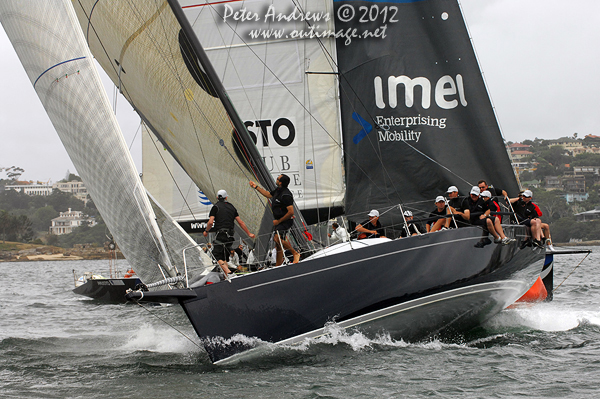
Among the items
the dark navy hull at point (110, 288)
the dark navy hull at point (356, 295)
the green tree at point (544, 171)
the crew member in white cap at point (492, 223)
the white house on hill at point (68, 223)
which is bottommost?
the dark navy hull at point (110, 288)

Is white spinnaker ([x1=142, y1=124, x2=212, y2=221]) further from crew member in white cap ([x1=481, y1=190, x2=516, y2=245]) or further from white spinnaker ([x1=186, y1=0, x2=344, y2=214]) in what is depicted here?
crew member in white cap ([x1=481, y1=190, x2=516, y2=245])

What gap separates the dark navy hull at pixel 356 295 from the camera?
6.25 metres

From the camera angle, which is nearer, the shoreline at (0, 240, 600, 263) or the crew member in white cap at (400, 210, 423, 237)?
the crew member in white cap at (400, 210, 423, 237)

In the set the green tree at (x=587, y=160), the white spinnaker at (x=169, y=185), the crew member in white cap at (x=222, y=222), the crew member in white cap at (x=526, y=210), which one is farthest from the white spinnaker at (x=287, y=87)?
the green tree at (x=587, y=160)

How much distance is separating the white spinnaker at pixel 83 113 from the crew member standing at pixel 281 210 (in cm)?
115

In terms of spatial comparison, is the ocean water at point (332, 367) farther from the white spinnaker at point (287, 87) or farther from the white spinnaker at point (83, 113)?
the white spinnaker at point (287, 87)

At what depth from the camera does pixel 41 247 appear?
79.8 metres

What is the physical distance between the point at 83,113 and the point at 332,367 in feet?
10.8

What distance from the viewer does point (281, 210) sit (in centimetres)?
723

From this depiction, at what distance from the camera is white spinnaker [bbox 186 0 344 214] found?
11656 mm

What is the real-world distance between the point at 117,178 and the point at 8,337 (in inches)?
153

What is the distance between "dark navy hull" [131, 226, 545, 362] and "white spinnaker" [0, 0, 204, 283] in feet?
2.44

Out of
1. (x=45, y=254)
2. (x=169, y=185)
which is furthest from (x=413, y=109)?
(x=45, y=254)

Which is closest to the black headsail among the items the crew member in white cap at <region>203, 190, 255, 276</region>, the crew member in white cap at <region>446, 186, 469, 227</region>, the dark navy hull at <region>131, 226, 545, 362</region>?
the crew member in white cap at <region>446, 186, 469, 227</region>
